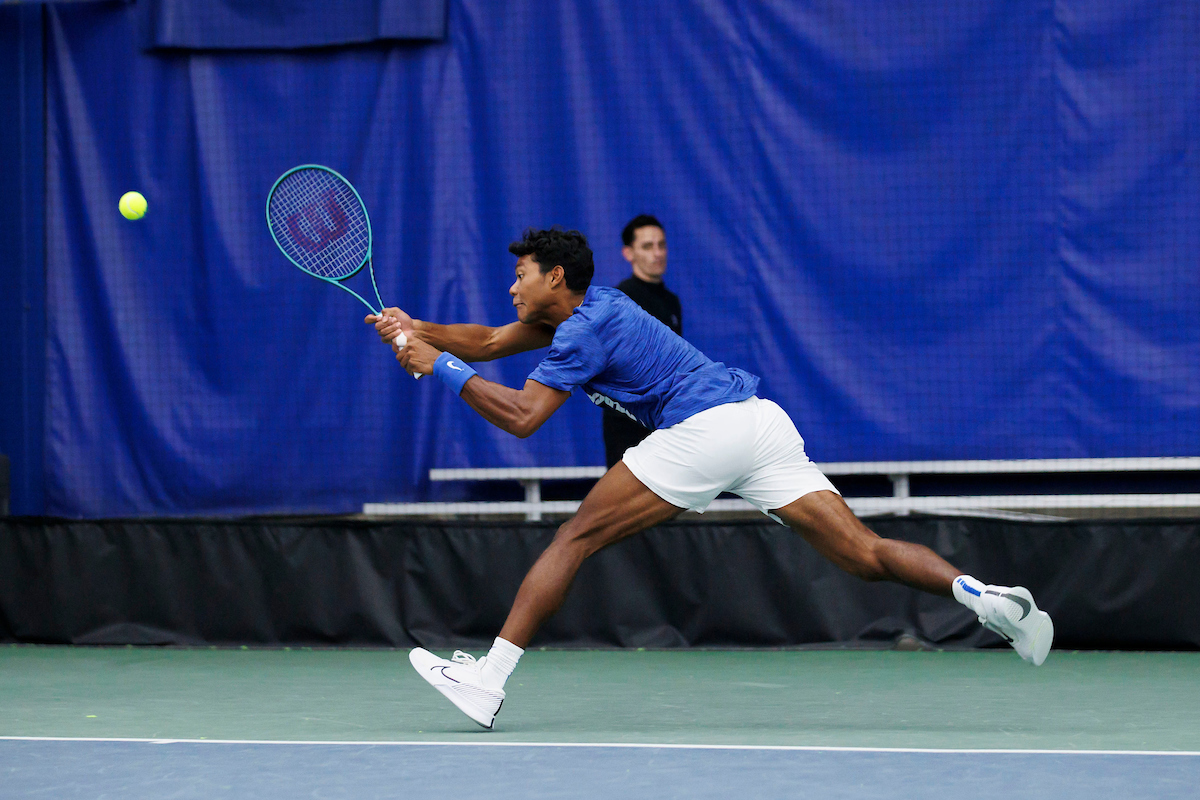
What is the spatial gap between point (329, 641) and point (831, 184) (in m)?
3.05

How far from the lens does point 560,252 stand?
420 centimetres

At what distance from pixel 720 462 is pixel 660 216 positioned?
2.94 metres

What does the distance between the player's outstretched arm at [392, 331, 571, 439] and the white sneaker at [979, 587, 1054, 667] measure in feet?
4.09

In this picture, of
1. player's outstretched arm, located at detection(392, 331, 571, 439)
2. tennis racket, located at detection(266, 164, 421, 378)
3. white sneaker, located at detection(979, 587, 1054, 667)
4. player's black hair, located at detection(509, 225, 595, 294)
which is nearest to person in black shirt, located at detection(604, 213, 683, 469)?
tennis racket, located at detection(266, 164, 421, 378)

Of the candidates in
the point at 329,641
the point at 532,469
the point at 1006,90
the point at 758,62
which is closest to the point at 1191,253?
the point at 1006,90

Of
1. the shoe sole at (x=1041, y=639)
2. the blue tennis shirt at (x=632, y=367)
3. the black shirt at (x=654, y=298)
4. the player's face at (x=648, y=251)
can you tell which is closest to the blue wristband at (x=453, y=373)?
the blue tennis shirt at (x=632, y=367)

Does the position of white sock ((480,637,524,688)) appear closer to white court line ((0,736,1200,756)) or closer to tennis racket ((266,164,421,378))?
white court line ((0,736,1200,756))

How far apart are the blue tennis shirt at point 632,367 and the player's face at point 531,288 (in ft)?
0.40

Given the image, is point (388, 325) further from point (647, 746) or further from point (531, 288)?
point (647, 746)

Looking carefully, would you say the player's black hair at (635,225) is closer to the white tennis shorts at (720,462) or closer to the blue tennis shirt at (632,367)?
the blue tennis shirt at (632,367)

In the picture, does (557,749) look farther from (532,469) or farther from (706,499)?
(532,469)

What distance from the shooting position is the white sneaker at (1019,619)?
3.82m

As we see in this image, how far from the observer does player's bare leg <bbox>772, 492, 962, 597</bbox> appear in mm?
4008

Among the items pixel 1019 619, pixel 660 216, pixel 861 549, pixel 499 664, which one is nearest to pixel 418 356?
pixel 499 664
